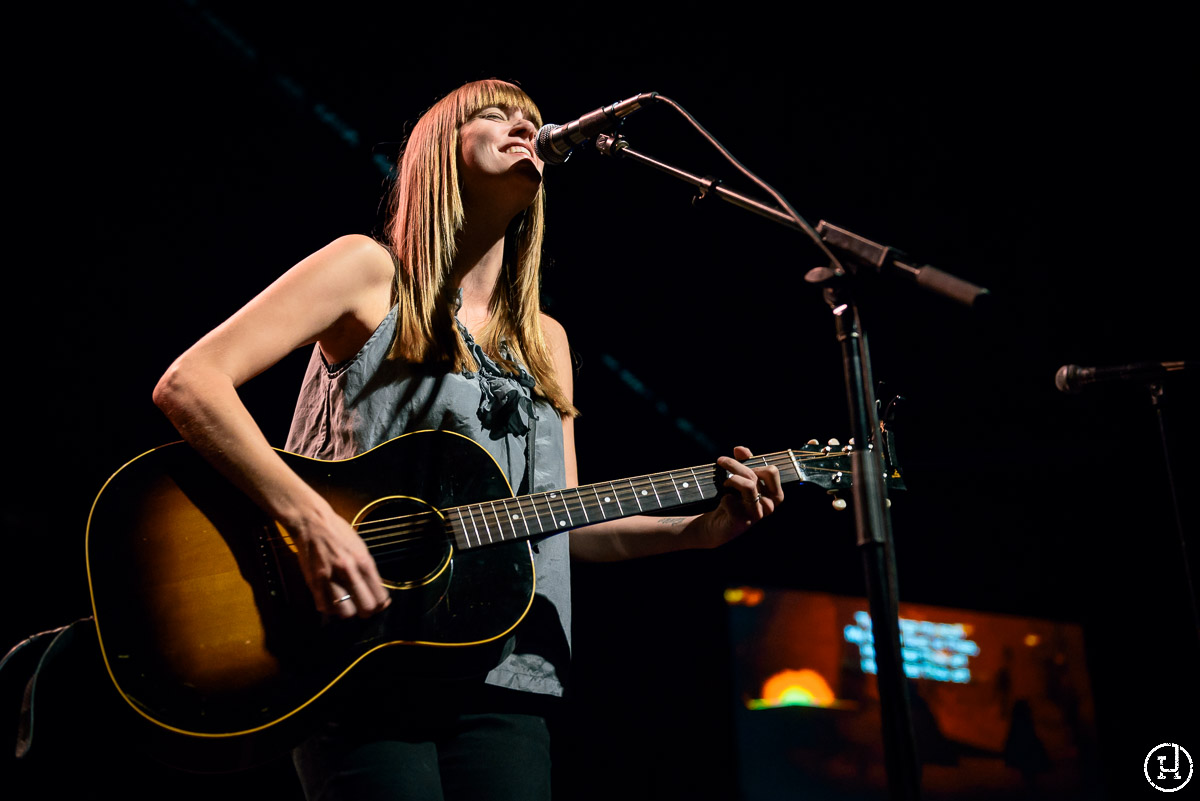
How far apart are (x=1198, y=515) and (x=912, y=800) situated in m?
6.00

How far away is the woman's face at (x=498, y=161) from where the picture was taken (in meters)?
2.27

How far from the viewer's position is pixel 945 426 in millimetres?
6488

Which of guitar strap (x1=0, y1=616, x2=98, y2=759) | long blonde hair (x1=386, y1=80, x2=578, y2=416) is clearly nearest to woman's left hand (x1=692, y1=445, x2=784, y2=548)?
long blonde hair (x1=386, y1=80, x2=578, y2=416)

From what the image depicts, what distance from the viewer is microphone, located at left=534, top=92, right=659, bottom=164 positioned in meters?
1.84

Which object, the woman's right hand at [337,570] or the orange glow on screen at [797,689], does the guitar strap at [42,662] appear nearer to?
the woman's right hand at [337,570]

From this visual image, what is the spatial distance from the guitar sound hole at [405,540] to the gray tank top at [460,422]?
0.59 feet

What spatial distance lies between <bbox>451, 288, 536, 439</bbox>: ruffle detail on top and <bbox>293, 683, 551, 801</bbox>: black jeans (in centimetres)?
66

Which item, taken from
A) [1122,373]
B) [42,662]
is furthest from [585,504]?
[1122,373]

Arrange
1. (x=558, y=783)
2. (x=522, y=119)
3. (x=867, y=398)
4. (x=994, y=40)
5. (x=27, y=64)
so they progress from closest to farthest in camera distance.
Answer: (x=867, y=398)
(x=522, y=119)
(x=27, y=64)
(x=994, y=40)
(x=558, y=783)

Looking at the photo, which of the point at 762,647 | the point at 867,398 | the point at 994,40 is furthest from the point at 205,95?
the point at 762,647

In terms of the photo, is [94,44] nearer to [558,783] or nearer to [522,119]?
[522,119]

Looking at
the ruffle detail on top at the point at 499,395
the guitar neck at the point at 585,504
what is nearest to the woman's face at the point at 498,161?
the ruffle detail on top at the point at 499,395

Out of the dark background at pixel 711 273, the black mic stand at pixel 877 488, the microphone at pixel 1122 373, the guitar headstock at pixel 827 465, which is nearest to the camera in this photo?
the black mic stand at pixel 877 488

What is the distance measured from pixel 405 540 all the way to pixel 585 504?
0.47 m
